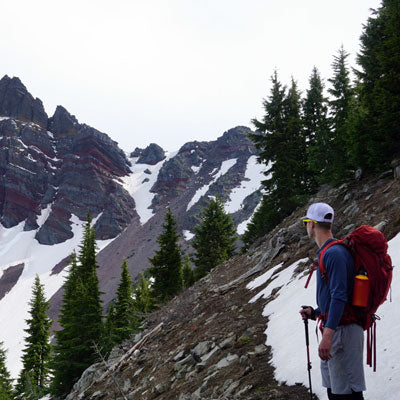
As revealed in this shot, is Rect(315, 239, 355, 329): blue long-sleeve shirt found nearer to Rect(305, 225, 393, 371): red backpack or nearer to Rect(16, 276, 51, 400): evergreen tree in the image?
Rect(305, 225, 393, 371): red backpack

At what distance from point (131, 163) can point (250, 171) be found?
7150 centimetres

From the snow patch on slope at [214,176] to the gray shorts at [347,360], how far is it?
124444 millimetres

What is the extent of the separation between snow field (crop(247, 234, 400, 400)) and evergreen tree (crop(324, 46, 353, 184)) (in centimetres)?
975

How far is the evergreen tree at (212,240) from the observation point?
1352 inches

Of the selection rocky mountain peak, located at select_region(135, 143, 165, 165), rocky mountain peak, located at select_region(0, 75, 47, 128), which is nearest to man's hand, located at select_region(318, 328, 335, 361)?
rocky mountain peak, located at select_region(0, 75, 47, 128)

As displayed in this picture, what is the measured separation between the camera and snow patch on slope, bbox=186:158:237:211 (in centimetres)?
13296

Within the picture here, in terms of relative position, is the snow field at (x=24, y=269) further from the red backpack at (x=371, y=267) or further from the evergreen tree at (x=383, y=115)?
the red backpack at (x=371, y=267)

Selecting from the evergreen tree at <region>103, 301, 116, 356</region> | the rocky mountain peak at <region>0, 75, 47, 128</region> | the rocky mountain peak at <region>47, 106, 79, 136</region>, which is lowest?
the evergreen tree at <region>103, 301, 116, 356</region>

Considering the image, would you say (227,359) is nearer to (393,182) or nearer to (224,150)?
(393,182)

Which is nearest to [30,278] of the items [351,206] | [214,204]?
[214,204]

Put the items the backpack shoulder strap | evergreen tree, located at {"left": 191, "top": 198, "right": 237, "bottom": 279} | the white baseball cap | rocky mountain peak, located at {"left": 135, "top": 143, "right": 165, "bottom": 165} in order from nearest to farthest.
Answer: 1. the backpack shoulder strap
2. the white baseball cap
3. evergreen tree, located at {"left": 191, "top": 198, "right": 237, "bottom": 279}
4. rocky mountain peak, located at {"left": 135, "top": 143, "right": 165, "bottom": 165}

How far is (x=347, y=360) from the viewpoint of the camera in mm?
3117

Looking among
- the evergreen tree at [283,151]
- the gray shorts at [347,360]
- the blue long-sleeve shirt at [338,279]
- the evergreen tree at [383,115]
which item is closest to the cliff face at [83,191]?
the evergreen tree at [283,151]

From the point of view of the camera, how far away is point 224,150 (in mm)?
169625
